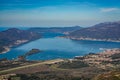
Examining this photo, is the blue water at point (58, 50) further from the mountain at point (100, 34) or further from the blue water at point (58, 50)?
the mountain at point (100, 34)

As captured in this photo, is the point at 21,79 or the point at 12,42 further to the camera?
the point at 12,42

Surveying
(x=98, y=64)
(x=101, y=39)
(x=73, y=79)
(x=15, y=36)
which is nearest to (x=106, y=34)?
(x=101, y=39)

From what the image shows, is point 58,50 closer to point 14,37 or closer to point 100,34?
point 14,37

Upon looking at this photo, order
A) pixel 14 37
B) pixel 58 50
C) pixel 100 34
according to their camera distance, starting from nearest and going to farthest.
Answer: pixel 58 50
pixel 14 37
pixel 100 34

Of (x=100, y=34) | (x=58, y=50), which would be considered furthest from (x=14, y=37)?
(x=58, y=50)

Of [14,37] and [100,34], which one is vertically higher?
[14,37]

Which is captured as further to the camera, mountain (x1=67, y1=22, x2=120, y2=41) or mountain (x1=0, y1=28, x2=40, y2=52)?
mountain (x1=67, y1=22, x2=120, y2=41)

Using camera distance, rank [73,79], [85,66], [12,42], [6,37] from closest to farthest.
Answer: [73,79] < [85,66] < [12,42] < [6,37]

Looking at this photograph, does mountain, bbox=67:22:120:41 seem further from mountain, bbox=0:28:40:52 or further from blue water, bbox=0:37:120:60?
mountain, bbox=0:28:40:52

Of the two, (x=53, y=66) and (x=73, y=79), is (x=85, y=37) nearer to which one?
(x=53, y=66)

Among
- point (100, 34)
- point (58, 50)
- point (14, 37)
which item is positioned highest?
point (14, 37)

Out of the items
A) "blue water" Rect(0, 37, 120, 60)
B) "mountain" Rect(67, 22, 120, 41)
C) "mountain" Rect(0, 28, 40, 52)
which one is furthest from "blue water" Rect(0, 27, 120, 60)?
"mountain" Rect(67, 22, 120, 41)
